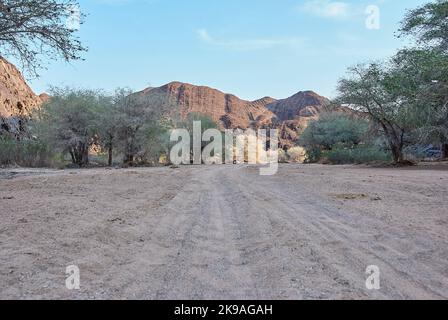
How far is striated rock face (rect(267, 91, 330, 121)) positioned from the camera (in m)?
96.1

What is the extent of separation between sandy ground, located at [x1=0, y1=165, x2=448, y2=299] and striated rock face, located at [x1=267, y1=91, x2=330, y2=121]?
292 feet

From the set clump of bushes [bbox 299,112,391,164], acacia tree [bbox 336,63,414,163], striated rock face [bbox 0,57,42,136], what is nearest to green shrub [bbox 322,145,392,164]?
clump of bushes [bbox 299,112,391,164]

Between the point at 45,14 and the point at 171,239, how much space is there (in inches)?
296

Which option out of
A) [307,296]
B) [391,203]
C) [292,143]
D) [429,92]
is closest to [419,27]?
[429,92]

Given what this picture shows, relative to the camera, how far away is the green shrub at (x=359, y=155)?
28.7 metres

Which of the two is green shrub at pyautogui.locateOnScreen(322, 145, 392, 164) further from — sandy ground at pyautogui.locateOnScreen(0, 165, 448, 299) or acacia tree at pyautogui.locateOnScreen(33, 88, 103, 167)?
sandy ground at pyautogui.locateOnScreen(0, 165, 448, 299)

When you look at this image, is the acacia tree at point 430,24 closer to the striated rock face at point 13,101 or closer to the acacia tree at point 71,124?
the acacia tree at point 71,124

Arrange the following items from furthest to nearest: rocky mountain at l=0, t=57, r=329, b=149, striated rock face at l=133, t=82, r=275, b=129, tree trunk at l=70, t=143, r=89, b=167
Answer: striated rock face at l=133, t=82, r=275, b=129
rocky mountain at l=0, t=57, r=329, b=149
tree trunk at l=70, t=143, r=89, b=167

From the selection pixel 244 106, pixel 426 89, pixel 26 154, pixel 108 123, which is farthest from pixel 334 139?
pixel 244 106

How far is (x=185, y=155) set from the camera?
3759 centimetres

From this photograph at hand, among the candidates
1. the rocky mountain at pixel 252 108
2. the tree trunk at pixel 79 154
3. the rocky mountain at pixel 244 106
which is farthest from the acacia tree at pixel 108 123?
the rocky mountain at pixel 244 106

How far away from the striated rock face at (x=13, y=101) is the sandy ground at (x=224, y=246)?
1153 inches

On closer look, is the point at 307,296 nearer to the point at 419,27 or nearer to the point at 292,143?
the point at 419,27

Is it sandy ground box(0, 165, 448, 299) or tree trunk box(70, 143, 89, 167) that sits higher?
tree trunk box(70, 143, 89, 167)
